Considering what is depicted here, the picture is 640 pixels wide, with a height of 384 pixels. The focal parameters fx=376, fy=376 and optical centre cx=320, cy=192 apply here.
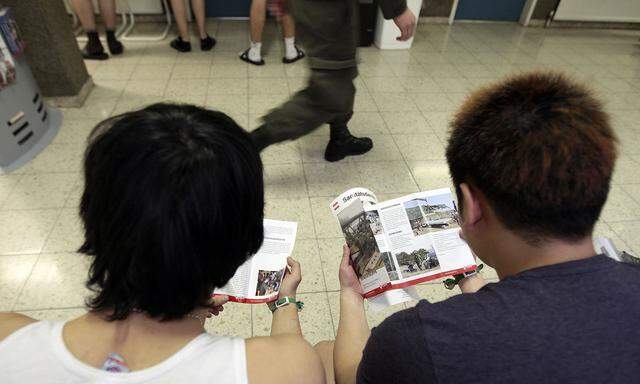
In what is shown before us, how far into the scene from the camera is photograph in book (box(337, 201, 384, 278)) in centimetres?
103

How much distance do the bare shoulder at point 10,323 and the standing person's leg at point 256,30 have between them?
2.88 m

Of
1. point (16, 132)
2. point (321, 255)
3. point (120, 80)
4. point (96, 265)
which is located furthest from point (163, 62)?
point (96, 265)

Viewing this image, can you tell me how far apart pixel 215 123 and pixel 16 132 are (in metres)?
1.97

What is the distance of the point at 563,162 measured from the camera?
50 centimetres

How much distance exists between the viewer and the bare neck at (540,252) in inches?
21.5

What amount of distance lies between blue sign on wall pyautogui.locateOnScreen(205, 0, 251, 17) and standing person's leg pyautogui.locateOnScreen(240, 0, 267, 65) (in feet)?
3.37

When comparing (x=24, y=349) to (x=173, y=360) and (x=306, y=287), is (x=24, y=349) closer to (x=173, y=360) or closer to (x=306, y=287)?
(x=173, y=360)


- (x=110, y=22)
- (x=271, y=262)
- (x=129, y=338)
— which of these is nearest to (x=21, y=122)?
(x=110, y=22)

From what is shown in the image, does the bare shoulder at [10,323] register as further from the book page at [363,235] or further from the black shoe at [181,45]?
the black shoe at [181,45]

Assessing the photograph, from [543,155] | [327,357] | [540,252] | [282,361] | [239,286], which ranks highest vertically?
[543,155]

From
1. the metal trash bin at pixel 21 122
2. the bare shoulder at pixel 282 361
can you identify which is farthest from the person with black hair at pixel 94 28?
the bare shoulder at pixel 282 361

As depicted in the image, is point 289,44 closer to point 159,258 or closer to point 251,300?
point 251,300

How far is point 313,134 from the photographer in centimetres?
232

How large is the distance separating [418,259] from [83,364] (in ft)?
2.67
